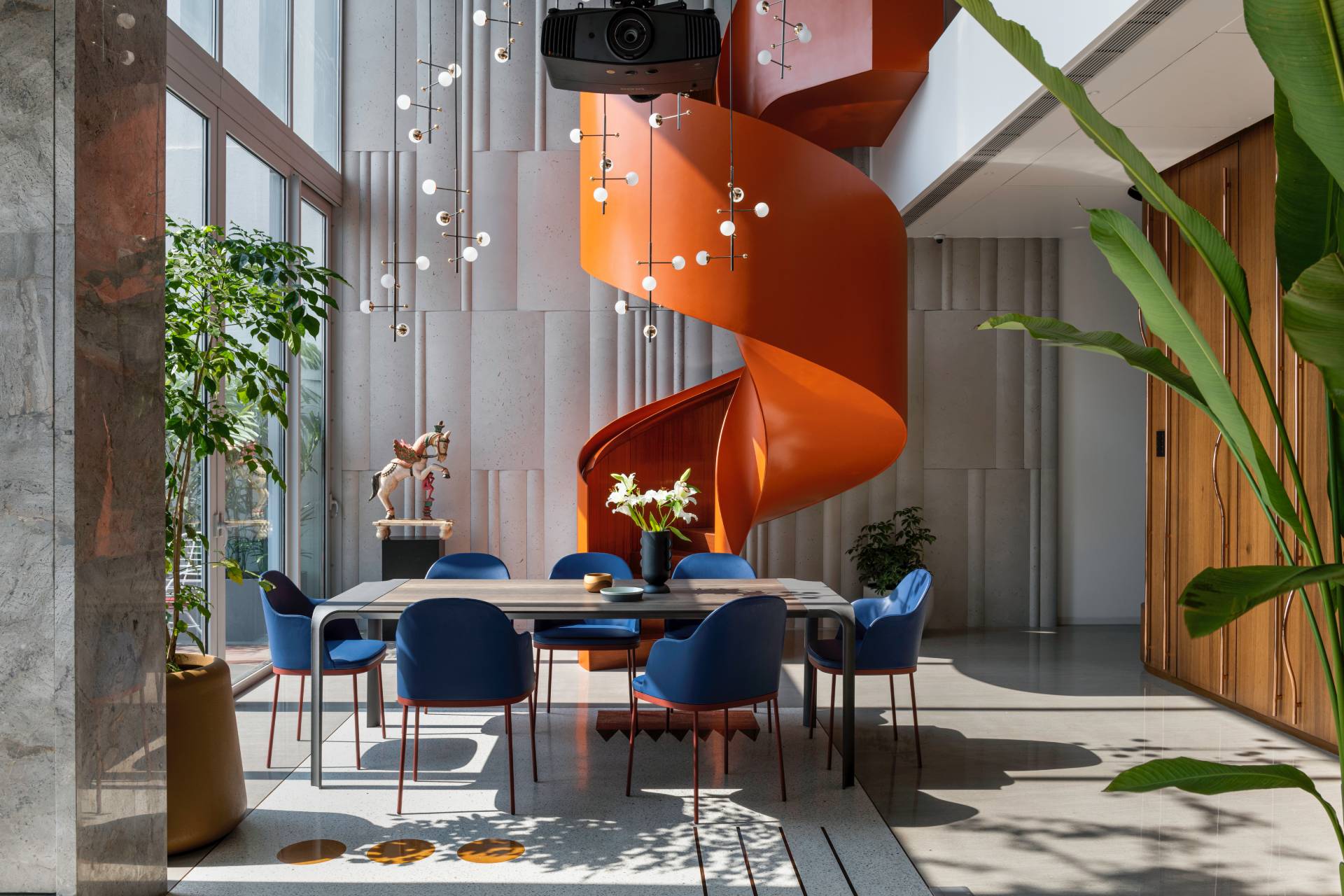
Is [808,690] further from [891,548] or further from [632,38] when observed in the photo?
[632,38]

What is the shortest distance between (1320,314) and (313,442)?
6.73 metres

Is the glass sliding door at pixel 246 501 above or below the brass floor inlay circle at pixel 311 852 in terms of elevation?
above

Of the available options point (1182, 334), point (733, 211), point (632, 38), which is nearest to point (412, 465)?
point (733, 211)

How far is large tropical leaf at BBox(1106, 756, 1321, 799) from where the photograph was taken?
150cm

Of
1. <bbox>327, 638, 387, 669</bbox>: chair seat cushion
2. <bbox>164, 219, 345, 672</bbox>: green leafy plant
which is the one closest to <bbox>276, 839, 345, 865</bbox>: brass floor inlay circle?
<bbox>164, 219, 345, 672</bbox>: green leafy plant

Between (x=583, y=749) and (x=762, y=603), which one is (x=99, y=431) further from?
(x=583, y=749)

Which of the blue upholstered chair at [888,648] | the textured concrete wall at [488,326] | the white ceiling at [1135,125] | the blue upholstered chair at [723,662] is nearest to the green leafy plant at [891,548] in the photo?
the textured concrete wall at [488,326]

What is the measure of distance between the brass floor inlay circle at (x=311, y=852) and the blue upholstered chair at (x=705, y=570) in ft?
6.82

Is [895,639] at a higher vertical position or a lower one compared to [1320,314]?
lower

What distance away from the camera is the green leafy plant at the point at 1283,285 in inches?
49.3

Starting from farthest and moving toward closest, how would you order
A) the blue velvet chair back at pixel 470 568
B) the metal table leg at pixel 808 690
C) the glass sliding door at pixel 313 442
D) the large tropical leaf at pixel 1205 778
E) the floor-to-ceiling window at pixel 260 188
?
1. the glass sliding door at pixel 313 442
2. the blue velvet chair back at pixel 470 568
3. the floor-to-ceiling window at pixel 260 188
4. the metal table leg at pixel 808 690
5. the large tropical leaf at pixel 1205 778

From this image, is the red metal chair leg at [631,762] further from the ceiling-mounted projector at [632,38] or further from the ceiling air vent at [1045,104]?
the ceiling air vent at [1045,104]

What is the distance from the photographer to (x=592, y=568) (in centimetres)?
532

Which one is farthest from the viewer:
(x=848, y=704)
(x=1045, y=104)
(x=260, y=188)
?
(x=260, y=188)
